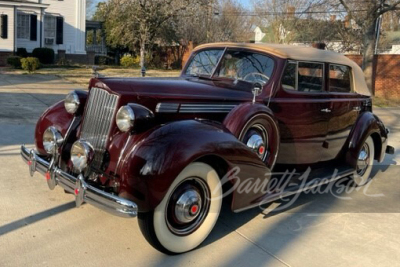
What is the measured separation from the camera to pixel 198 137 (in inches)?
144

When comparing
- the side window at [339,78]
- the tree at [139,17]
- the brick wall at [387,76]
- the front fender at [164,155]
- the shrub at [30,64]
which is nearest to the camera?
the front fender at [164,155]

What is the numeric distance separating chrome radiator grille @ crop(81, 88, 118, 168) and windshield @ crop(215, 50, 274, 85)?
1713 millimetres

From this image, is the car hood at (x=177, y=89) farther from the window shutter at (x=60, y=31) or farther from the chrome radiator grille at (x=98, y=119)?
the window shutter at (x=60, y=31)

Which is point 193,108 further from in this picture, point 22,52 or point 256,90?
point 22,52

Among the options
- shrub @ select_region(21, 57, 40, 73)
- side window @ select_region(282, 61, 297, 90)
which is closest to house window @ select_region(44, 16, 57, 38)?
shrub @ select_region(21, 57, 40, 73)

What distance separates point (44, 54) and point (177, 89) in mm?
25472

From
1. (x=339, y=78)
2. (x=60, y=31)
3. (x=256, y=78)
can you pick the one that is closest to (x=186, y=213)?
(x=256, y=78)

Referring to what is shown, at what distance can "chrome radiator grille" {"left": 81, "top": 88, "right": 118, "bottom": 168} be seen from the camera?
3.79 metres

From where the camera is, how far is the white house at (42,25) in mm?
26109

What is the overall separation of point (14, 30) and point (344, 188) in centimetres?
2529

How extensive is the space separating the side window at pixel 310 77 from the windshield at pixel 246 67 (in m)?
0.48

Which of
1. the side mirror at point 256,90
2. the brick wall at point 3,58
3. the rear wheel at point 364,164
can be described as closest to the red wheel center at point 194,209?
the side mirror at point 256,90

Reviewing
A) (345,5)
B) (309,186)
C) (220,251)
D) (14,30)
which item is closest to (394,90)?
(345,5)

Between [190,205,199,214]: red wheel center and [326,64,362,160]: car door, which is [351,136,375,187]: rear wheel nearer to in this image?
[326,64,362,160]: car door
